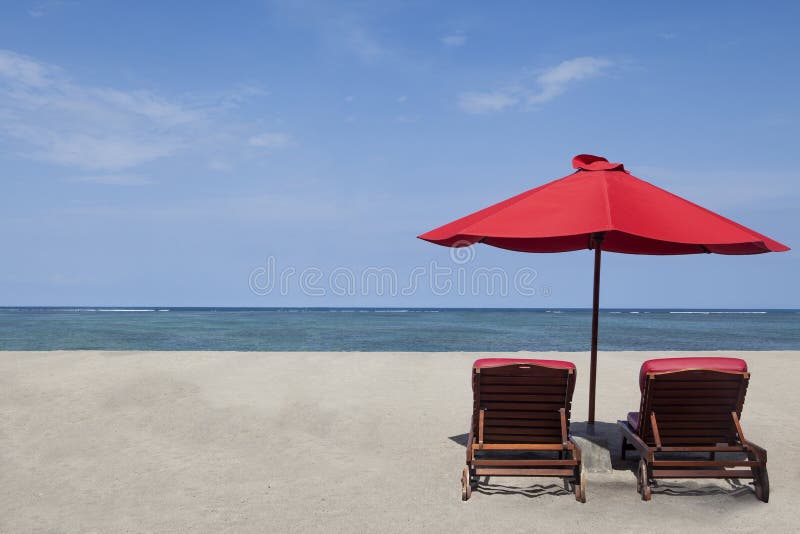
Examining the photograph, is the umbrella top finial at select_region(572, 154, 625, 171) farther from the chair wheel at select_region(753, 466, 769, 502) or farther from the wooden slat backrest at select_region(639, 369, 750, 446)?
the chair wheel at select_region(753, 466, 769, 502)

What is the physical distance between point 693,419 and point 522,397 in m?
1.28

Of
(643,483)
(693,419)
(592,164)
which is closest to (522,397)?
(643,483)

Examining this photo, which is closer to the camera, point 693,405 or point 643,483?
point 643,483

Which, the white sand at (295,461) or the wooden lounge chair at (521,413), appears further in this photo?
the wooden lounge chair at (521,413)

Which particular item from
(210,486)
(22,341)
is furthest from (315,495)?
(22,341)

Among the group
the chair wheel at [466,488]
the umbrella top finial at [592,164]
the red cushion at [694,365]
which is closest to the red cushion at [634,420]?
the red cushion at [694,365]

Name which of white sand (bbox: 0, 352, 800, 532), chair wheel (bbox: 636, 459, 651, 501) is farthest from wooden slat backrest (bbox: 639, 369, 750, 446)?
white sand (bbox: 0, 352, 800, 532)

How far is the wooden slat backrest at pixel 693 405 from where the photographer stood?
469cm

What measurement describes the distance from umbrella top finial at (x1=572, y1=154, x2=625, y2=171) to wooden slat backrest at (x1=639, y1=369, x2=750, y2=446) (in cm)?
171

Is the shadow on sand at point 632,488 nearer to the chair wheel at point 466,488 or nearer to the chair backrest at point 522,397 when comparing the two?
the chair wheel at point 466,488

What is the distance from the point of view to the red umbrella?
14.5 ft

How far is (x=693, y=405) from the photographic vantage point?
15.7 ft

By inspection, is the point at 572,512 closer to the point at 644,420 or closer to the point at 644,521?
the point at 644,521

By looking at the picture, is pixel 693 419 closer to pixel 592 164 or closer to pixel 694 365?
pixel 694 365
